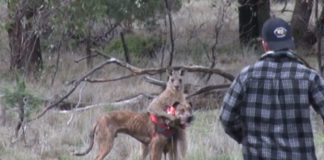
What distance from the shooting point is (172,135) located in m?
7.46

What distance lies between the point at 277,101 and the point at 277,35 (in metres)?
0.45

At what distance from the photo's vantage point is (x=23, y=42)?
14.8 metres

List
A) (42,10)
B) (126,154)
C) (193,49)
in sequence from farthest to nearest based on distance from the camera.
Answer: (193,49) → (42,10) → (126,154)

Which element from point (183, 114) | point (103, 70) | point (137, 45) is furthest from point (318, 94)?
point (137, 45)

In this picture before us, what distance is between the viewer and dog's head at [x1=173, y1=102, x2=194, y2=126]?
7.17m

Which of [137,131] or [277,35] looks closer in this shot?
[277,35]

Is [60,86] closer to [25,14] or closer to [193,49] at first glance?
[25,14]

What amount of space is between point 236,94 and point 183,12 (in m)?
20.2

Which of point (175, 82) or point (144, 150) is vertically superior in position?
point (175, 82)

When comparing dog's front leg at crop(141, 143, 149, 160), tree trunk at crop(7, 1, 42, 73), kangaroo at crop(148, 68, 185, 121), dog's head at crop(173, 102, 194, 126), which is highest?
tree trunk at crop(7, 1, 42, 73)

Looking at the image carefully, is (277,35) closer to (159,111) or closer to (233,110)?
(233,110)

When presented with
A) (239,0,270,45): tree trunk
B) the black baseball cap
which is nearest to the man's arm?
the black baseball cap

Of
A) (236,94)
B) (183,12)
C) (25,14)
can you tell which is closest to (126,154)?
(236,94)

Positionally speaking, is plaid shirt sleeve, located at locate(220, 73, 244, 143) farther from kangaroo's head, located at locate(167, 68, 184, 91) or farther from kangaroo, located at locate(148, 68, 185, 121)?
kangaroo's head, located at locate(167, 68, 184, 91)
